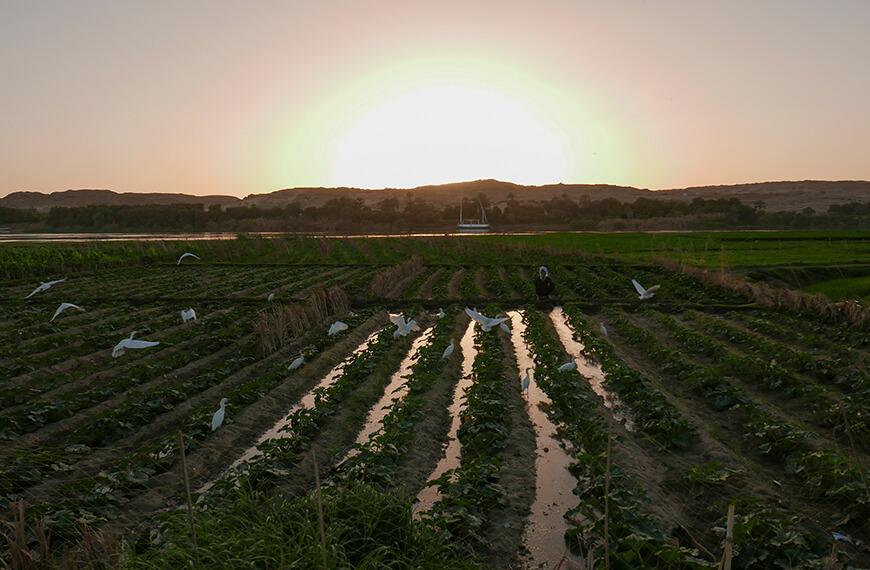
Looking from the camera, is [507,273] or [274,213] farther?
[274,213]

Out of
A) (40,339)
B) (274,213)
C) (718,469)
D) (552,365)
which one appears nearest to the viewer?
(718,469)

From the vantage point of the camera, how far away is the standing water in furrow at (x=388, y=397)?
712cm

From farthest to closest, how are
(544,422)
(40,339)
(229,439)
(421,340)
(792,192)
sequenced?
(792,192), (421,340), (40,339), (544,422), (229,439)

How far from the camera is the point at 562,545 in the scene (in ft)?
15.2

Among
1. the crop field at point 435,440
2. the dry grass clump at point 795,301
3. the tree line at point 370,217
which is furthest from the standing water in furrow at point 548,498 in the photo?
the tree line at point 370,217

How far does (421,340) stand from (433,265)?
50.5 feet

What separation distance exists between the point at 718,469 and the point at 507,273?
65.1 feet

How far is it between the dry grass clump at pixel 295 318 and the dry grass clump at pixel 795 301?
1241cm

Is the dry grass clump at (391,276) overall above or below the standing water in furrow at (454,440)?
above

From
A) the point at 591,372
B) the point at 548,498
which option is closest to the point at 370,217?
the point at 591,372

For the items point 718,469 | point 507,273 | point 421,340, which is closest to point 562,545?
point 718,469

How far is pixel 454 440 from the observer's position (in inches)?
277

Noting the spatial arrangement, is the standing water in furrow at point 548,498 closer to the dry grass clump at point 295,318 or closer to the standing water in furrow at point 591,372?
the standing water in furrow at point 591,372

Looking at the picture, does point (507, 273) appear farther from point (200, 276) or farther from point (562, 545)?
point (562, 545)
